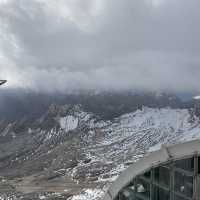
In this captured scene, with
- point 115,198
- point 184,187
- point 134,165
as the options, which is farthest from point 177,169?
point 115,198

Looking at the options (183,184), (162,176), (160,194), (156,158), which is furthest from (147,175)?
(183,184)

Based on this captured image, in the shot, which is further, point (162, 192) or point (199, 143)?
point (162, 192)

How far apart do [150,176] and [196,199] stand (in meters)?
2.99

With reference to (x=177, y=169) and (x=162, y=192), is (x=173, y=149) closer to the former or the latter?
(x=177, y=169)

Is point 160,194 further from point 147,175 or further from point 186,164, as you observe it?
point 186,164

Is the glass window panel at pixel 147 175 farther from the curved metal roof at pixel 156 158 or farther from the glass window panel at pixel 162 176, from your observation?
the glass window panel at pixel 162 176

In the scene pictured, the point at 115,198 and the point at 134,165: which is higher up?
the point at 134,165

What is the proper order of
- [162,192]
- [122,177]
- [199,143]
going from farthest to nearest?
[122,177]
[162,192]
[199,143]

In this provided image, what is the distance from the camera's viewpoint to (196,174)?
83.5ft

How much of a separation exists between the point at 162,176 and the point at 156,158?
1131 mm

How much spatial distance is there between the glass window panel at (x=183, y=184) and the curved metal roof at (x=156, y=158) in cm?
111

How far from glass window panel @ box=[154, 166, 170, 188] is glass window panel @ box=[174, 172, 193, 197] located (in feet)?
1.85

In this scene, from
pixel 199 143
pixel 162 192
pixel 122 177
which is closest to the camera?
pixel 199 143

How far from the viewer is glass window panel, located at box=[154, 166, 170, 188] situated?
26.3m
